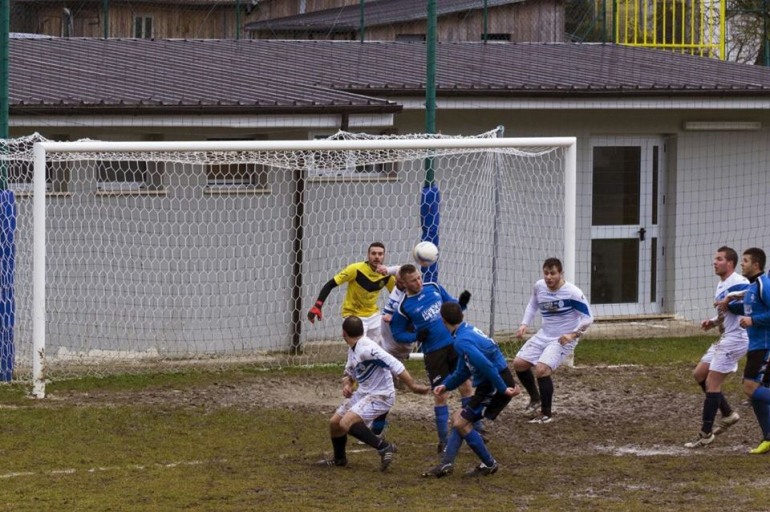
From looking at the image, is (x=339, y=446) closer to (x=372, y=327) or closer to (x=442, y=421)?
(x=442, y=421)

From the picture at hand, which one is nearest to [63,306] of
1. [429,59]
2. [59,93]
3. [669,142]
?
[59,93]

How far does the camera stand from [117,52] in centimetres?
1961

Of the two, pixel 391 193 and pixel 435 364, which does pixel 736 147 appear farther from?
pixel 435 364

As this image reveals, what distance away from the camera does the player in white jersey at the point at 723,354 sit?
38.7ft

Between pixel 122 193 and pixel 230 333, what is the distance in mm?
2102

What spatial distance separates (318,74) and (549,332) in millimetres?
6725

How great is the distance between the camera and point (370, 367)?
36.0 feet

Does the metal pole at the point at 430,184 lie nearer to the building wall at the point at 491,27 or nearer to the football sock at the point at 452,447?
the football sock at the point at 452,447

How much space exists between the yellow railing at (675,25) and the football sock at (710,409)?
12274mm

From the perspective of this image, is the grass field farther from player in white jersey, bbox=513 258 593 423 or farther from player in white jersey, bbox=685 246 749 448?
player in white jersey, bbox=513 258 593 423

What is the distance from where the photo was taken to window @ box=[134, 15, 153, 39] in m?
29.9

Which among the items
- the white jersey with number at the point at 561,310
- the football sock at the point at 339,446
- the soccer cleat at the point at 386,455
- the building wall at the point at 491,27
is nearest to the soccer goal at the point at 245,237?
the white jersey with number at the point at 561,310

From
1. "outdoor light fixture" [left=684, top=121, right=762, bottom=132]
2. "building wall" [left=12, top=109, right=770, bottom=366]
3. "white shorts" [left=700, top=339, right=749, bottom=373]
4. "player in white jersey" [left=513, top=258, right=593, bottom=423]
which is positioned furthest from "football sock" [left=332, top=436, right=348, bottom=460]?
"outdoor light fixture" [left=684, top=121, right=762, bottom=132]

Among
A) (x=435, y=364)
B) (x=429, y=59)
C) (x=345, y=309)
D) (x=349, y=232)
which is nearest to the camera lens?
(x=435, y=364)
